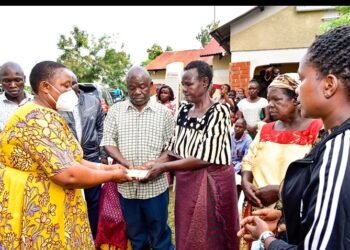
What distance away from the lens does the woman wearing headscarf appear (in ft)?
7.86

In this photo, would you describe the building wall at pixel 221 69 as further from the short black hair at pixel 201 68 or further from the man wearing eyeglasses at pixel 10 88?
the short black hair at pixel 201 68

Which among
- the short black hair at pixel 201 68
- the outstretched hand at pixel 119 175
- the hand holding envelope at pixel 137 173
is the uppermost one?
the short black hair at pixel 201 68

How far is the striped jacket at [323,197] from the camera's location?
43.0 inches

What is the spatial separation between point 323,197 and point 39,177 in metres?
1.70

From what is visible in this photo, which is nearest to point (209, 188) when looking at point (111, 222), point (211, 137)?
point (211, 137)

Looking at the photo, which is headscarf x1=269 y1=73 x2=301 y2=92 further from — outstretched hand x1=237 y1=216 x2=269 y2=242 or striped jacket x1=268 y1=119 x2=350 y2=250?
striped jacket x1=268 y1=119 x2=350 y2=250

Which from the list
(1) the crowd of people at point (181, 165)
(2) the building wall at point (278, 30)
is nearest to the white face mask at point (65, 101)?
(1) the crowd of people at point (181, 165)

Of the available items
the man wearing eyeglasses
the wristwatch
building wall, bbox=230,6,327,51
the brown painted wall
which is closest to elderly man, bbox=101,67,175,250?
the man wearing eyeglasses

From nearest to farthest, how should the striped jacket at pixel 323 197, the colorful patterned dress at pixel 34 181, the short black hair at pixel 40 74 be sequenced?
the striped jacket at pixel 323 197, the colorful patterned dress at pixel 34 181, the short black hair at pixel 40 74

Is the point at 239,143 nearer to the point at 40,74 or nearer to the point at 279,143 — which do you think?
the point at 279,143

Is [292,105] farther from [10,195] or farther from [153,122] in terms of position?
[10,195]

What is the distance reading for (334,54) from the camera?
4.09 ft
